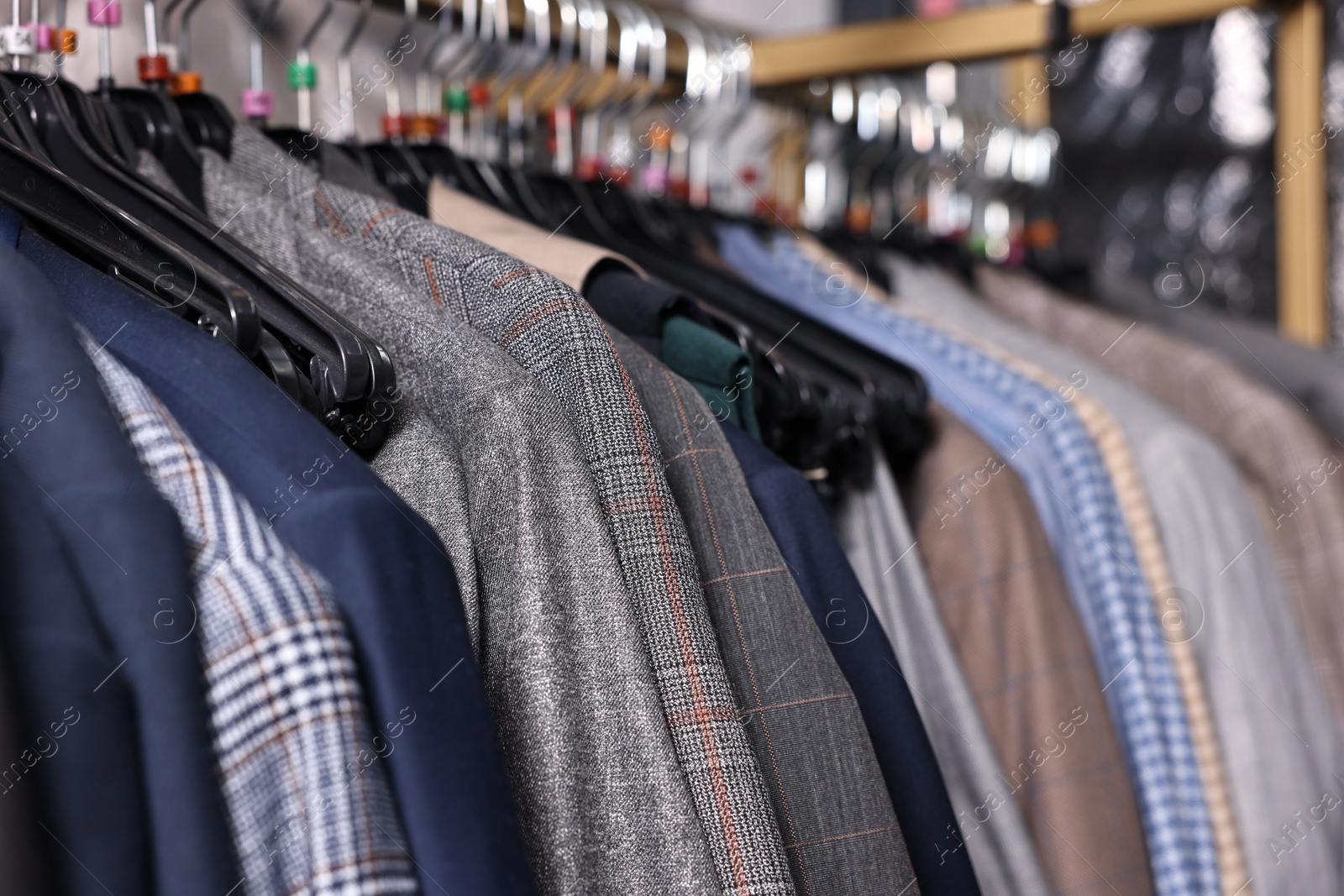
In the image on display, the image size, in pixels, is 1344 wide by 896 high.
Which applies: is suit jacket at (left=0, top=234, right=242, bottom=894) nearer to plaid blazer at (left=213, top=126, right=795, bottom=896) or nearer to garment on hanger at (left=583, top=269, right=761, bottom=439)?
plaid blazer at (left=213, top=126, right=795, bottom=896)

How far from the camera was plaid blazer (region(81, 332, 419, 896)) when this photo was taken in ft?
1.13

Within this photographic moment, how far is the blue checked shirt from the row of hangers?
8 centimetres

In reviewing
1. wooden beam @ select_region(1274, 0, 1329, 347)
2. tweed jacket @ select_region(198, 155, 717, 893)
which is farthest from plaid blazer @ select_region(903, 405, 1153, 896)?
wooden beam @ select_region(1274, 0, 1329, 347)

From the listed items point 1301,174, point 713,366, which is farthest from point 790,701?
point 1301,174

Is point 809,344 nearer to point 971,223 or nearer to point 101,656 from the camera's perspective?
point 101,656

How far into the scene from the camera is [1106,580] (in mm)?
746

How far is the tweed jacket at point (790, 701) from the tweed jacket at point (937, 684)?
146mm

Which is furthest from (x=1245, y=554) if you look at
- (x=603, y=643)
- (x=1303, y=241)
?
(x=1303, y=241)

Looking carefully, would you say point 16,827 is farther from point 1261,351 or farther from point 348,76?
point 1261,351

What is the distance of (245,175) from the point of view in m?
0.67

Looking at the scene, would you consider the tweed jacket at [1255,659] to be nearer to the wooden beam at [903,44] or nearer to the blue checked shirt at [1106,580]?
the blue checked shirt at [1106,580]

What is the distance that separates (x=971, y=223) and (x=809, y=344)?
0.75 m

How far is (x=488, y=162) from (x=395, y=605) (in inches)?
21.9

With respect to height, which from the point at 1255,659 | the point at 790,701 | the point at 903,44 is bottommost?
the point at 1255,659
